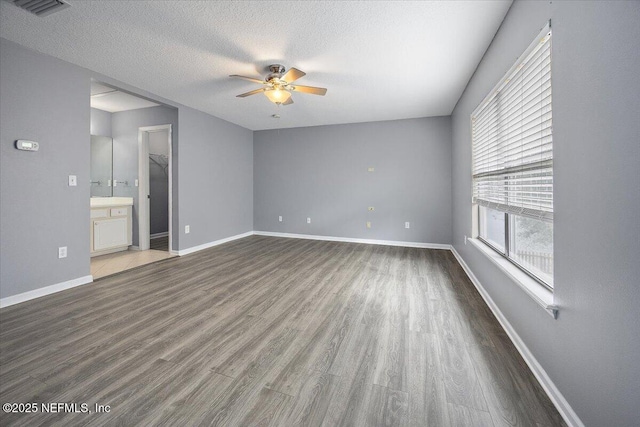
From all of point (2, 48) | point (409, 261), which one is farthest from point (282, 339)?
point (2, 48)

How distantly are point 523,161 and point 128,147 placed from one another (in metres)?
5.93

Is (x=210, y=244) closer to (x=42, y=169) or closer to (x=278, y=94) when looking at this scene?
(x=42, y=169)

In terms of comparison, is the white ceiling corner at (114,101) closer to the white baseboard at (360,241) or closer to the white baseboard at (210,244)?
the white baseboard at (210,244)

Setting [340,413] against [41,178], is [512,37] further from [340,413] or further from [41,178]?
[41,178]

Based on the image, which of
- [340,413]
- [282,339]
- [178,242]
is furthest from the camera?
[178,242]

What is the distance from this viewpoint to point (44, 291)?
277 cm

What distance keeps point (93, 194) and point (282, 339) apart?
17.3 ft

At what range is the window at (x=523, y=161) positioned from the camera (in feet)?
5.09

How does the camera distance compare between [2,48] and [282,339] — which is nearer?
[282,339]

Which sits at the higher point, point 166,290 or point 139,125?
point 139,125

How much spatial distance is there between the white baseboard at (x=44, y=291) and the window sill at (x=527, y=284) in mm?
4348

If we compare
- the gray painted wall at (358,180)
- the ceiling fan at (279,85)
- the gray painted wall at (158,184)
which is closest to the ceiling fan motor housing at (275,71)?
the ceiling fan at (279,85)

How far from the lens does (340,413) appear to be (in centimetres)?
129

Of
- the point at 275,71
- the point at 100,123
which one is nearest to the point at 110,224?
Result: the point at 100,123
